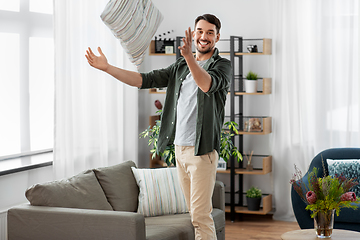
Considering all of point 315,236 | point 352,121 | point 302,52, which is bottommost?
point 315,236

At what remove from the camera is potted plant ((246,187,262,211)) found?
4.72m

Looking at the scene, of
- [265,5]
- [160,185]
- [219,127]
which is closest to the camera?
[219,127]

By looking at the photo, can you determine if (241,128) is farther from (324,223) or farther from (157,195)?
(324,223)

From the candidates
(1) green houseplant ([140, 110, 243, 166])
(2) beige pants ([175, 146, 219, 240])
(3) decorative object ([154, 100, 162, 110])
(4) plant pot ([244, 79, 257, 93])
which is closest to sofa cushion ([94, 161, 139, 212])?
(2) beige pants ([175, 146, 219, 240])

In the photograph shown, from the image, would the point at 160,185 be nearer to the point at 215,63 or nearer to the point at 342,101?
the point at 215,63

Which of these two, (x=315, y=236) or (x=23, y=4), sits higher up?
(x=23, y=4)

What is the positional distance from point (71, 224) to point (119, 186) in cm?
68

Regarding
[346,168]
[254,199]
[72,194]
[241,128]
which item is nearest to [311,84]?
[241,128]

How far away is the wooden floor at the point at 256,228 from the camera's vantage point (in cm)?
423

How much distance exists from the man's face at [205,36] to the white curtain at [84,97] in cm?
138

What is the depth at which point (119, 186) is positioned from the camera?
10.4 feet

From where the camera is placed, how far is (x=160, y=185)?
11.0ft

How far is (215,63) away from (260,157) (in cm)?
276

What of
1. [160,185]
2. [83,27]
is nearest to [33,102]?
[83,27]
